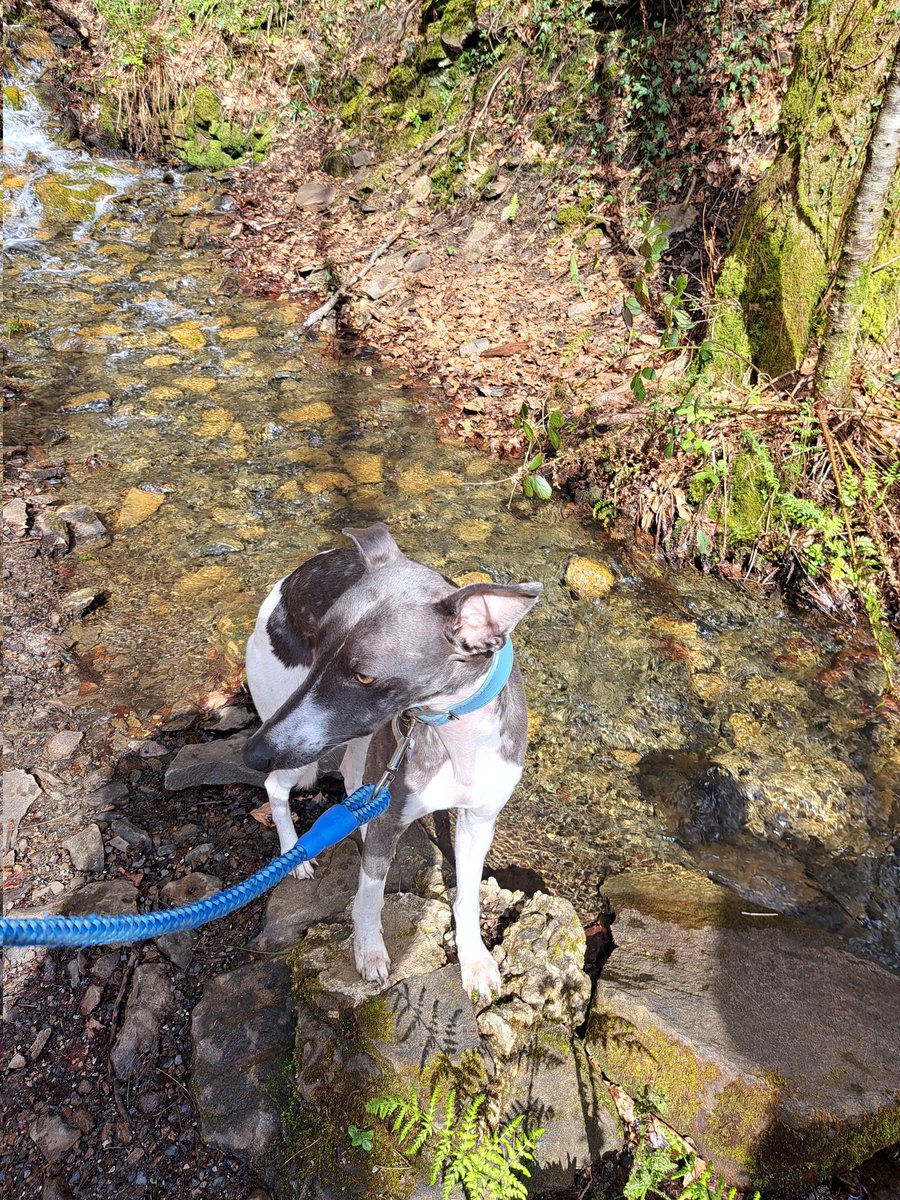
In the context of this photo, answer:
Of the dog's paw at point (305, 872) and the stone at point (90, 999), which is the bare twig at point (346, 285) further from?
the stone at point (90, 999)

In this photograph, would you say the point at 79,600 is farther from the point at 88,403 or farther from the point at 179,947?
the point at 88,403

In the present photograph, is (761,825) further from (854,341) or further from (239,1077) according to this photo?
(854,341)

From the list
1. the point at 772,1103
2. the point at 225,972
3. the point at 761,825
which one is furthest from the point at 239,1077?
the point at 761,825

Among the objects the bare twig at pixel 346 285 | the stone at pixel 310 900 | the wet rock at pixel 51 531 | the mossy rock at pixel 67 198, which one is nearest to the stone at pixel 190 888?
the stone at pixel 310 900

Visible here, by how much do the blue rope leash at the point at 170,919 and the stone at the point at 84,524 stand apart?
12.1 ft

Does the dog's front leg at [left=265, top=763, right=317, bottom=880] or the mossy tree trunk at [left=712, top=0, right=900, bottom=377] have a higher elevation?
the mossy tree trunk at [left=712, top=0, right=900, bottom=377]

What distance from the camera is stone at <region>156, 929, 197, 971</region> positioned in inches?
114

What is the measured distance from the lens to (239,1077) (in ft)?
8.25

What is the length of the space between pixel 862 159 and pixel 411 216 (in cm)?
587

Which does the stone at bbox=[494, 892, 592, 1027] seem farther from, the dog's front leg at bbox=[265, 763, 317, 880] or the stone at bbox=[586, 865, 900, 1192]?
the dog's front leg at bbox=[265, 763, 317, 880]

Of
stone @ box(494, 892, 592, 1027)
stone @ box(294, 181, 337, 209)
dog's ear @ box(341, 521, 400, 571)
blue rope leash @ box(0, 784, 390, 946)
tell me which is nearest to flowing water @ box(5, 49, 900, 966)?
stone @ box(494, 892, 592, 1027)

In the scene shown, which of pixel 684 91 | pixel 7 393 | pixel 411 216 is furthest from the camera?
pixel 411 216

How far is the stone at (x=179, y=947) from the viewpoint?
9.49 ft

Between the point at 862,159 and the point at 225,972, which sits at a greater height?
the point at 862,159
